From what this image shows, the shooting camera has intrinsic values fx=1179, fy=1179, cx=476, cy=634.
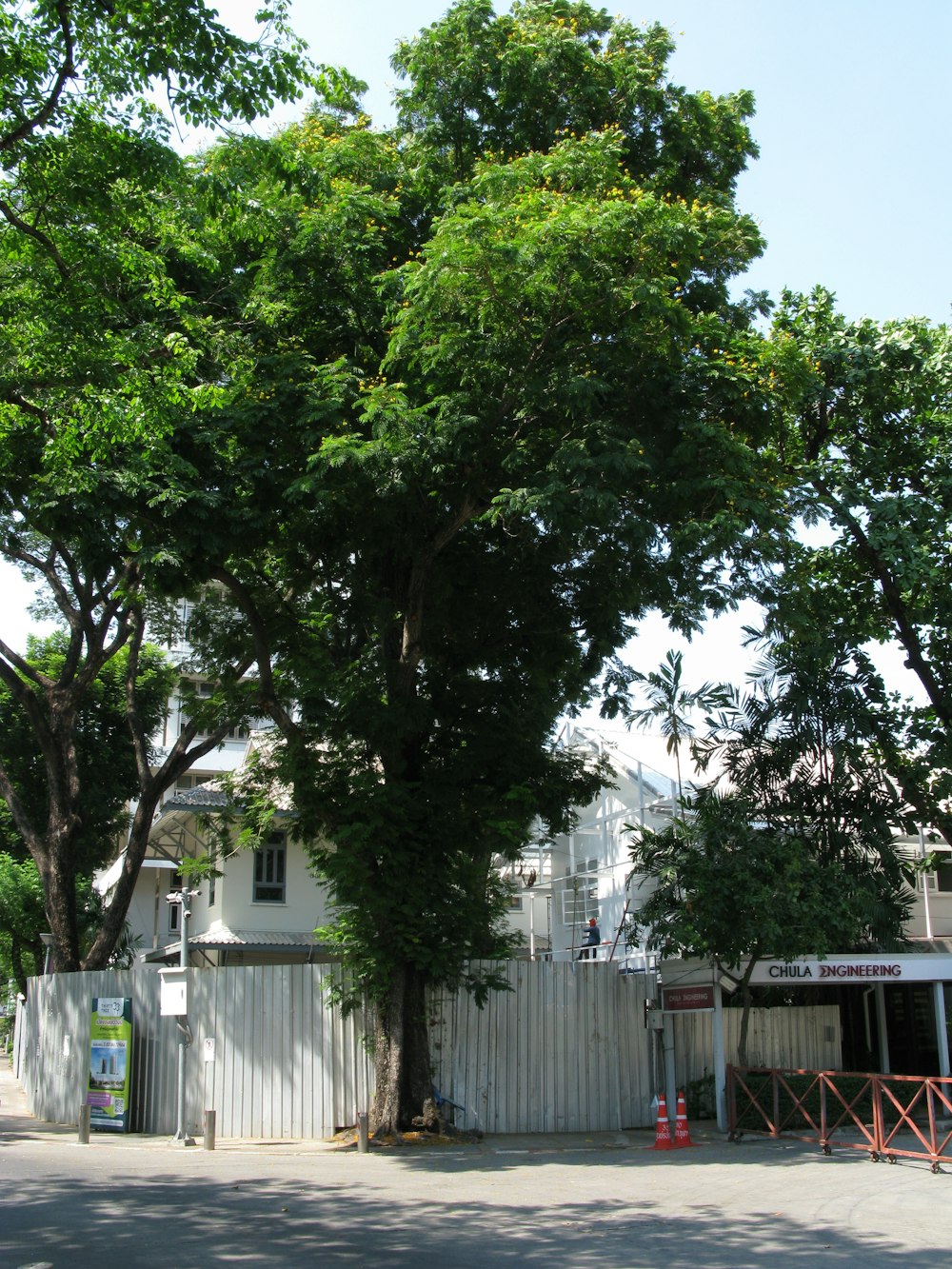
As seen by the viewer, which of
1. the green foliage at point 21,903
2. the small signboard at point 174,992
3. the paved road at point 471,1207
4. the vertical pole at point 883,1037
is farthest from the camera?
the green foliage at point 21,903

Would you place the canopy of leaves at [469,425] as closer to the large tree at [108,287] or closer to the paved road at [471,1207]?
the large tree at [108,287]

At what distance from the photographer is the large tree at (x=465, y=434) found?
44.5 feet

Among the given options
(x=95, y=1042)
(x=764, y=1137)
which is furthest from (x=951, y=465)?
(x=95, y=1042)

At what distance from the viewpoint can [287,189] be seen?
42.2 ft

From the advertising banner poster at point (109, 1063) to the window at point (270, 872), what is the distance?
10658 millimetres

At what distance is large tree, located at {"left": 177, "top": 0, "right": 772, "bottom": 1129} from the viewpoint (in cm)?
1358

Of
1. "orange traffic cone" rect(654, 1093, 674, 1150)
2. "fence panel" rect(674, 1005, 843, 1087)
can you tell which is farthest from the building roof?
"orange traffic cone" rect(654, 1093, 674, 1150)

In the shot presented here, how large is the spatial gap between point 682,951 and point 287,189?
10.9m

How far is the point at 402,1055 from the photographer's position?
15.8 m

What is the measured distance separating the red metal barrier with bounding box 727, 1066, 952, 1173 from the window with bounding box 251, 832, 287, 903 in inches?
572

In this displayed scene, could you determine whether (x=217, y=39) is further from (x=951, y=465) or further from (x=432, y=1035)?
(x=951, y=465)

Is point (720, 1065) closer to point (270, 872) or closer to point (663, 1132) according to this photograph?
point (663, 1132)

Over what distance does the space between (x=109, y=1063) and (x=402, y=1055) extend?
4.91 metres

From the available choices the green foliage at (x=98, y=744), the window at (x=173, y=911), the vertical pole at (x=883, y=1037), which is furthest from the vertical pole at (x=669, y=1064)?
the window at (x=173, y=911)
